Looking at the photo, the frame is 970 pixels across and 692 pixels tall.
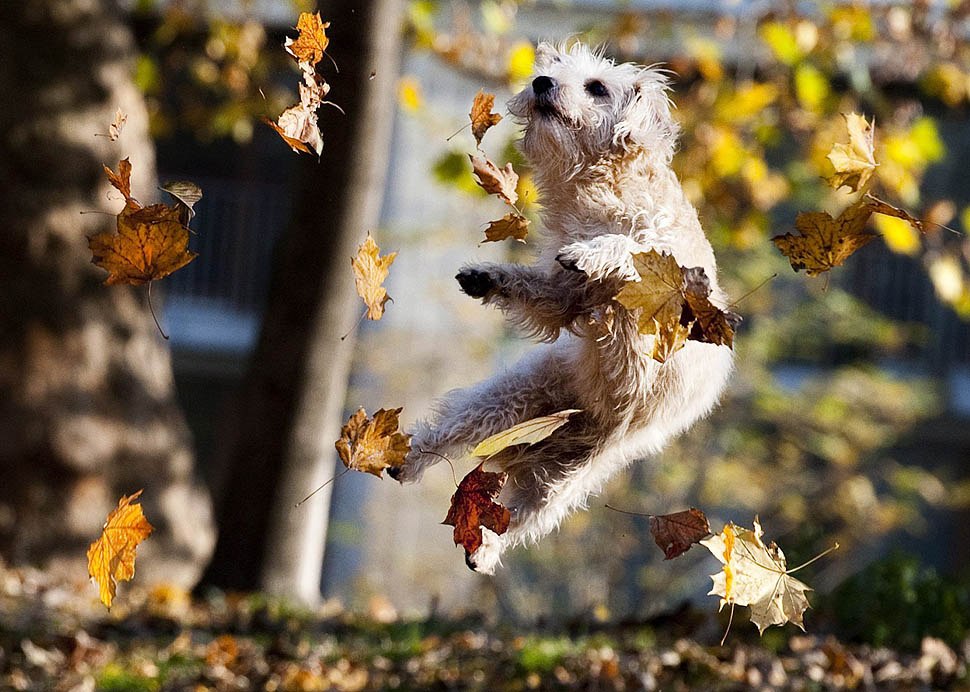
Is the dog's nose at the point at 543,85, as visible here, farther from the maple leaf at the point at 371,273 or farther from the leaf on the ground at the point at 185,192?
the leaf on the ground at the point at 185,192

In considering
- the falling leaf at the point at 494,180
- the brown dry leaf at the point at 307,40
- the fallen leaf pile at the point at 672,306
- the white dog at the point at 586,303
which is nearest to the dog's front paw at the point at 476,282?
the white dog at the point at 586,303

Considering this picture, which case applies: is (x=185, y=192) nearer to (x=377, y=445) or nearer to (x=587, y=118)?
(x=377, y=445)

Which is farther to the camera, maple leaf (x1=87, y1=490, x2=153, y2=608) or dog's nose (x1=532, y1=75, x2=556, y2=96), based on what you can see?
maple leaf (x1=87, y1=490, x2=153, y2=608)

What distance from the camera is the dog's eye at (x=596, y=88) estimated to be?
6.25 feet

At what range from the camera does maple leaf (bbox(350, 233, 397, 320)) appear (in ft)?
7.10

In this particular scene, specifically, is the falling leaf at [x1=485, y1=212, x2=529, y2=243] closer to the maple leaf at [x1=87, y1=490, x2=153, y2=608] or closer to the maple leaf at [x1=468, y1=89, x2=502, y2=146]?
the maple leaf at [x1=468, y1=89, x2=502, y2=146]

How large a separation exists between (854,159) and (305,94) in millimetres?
1080

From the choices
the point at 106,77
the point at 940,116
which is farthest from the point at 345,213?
the point at 940,116

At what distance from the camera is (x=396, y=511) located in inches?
407

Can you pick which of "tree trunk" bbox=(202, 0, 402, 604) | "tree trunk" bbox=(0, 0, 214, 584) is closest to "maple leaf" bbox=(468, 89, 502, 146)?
"tree trunk" bbox=(202, 0, 402, 604)

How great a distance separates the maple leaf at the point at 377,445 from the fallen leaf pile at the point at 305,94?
53cm

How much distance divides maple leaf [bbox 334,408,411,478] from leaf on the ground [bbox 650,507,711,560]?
500 mm

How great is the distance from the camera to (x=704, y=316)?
5.88 ft

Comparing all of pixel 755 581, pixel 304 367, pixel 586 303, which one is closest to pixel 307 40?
pixel 586 303
